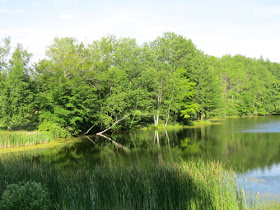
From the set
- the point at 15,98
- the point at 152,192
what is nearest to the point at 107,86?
the point at 15,98

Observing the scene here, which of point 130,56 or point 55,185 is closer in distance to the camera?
point 55,185

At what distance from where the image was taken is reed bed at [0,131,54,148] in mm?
17984

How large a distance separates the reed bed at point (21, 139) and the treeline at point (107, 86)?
4.98 feet

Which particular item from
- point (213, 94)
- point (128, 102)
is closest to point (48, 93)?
point (128, 102)

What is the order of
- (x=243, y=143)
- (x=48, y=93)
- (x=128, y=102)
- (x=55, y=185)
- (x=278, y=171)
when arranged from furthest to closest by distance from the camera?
(x=128, y=102) → (x=48, y=93) → (x=243, y=143) → (x=278, y=171) → (x=55, y=185)

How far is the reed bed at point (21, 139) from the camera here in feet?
59.0

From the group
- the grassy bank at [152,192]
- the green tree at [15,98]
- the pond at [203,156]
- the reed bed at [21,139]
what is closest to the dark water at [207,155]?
the pond at [203,156]

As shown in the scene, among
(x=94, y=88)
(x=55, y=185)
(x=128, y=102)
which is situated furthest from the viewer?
(x=128, y=102)

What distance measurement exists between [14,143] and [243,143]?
1701 cm

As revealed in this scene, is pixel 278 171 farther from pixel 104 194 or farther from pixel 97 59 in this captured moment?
pixel 97 59

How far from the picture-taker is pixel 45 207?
572cm

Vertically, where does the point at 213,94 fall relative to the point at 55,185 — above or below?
above

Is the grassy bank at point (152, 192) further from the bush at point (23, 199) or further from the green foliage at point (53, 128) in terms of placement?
the green foliage at point (53, 128)

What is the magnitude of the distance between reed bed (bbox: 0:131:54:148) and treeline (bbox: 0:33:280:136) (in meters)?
1.52
